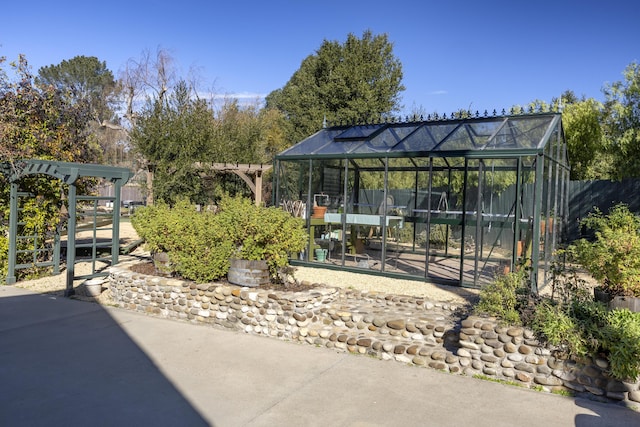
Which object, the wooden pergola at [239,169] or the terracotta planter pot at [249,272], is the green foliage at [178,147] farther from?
the terracotta planter pot at [249,272]

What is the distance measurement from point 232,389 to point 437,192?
30.7 feet

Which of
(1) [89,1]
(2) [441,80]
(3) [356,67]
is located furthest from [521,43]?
(1) [89,1]

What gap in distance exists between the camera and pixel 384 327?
19.1ft

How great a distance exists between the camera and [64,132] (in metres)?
9.84

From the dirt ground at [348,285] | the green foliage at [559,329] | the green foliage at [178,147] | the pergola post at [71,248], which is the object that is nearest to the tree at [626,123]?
the dirt ground at [348,285]

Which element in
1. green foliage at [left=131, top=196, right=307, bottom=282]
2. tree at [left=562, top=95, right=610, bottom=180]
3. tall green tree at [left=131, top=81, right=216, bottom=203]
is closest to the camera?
green foliage at [left=131, top=196, right=307, bottom=282]

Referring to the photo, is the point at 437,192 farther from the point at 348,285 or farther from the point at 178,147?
the point at 178,147

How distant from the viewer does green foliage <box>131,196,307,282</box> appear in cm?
669

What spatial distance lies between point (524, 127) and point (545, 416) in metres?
6.04

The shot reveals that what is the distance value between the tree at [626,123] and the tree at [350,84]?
9.38 metres

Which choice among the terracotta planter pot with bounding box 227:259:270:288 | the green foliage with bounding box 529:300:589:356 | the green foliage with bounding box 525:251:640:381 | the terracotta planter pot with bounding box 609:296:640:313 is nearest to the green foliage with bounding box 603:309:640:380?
the green foliage with bounding box 525:251:640:381

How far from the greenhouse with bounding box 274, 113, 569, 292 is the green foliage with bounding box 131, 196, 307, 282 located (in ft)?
10.2

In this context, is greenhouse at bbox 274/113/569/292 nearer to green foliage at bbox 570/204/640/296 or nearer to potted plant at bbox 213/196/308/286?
green foliage at bbox 570/204/640/296

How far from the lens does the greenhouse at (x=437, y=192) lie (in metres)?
8.17
